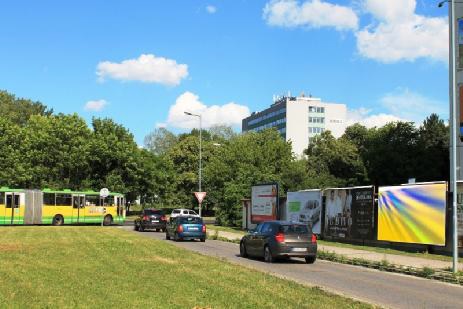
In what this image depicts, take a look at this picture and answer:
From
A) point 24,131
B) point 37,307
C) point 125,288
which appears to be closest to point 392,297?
point 125,288

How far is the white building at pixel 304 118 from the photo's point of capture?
153375 mm

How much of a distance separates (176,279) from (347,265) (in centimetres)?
877

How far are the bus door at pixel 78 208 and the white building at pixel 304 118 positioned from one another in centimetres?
10524

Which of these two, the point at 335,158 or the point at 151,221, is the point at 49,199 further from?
the point at 335,158

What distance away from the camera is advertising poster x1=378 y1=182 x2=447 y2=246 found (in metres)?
22.8

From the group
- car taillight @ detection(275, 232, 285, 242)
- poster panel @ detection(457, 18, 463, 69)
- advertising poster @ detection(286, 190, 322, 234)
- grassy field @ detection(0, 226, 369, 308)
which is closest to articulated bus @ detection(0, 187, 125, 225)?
advertising poster @ detection(286, 190, 322, 234)

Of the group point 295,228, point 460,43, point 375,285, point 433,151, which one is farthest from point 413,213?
point 433,151

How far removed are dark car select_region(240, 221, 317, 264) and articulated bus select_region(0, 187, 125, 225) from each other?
99.3 ft

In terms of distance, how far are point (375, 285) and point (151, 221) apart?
31.1 m

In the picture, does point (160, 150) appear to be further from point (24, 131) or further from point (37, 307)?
point (37, 307)

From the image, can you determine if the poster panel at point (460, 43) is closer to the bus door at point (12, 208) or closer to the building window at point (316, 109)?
the bus door at point (12, 208)

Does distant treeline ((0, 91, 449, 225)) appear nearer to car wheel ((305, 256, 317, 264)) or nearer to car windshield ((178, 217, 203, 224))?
car windshield ((178, 217, 203, 224))

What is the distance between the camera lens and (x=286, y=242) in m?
19.8

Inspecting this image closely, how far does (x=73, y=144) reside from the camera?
61625mm
